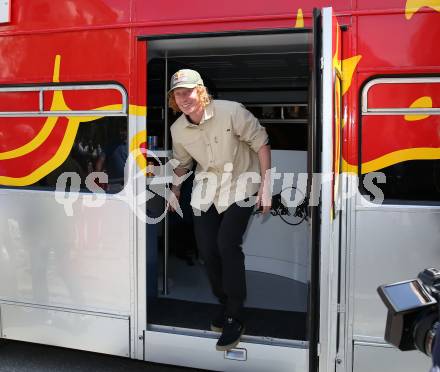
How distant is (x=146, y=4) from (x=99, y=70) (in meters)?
0.48

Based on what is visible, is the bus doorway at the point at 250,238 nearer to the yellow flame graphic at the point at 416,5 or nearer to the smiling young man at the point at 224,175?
the smiling young man at the point at 224,175

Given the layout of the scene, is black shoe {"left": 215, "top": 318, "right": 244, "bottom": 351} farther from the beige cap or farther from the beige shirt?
the beige cap

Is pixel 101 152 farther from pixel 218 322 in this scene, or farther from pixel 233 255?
pixel 218 322

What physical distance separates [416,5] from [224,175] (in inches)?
53.9

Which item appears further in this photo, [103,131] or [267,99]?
[267,99]

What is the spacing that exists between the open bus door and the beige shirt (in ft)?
2.23

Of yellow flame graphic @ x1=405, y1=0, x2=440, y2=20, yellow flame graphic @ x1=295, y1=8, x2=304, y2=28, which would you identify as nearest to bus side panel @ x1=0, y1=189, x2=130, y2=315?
yellow flame graphic @ x1=295, y1=8, x2=304, y2=28

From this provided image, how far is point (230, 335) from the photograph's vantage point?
3.05 metres

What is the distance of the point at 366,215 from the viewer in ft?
9.18

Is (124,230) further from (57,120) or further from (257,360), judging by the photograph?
(257,360)

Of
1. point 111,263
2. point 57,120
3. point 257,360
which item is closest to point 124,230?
point 111,263

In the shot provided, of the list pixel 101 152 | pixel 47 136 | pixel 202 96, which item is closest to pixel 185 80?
pixel 202 96

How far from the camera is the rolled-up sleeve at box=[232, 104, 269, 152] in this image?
3.06 meters

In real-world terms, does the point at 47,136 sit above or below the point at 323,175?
above
